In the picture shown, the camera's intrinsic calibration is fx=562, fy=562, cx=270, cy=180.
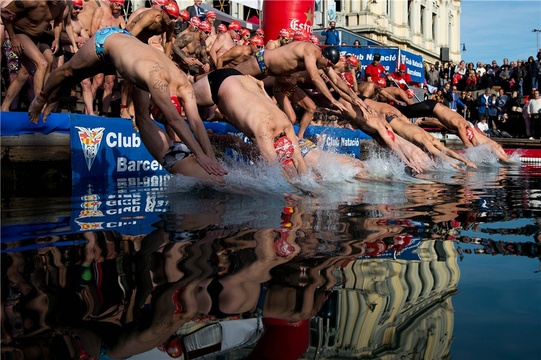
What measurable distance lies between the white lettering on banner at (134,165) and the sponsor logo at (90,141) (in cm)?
47

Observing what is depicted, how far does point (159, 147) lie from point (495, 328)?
4488 mm

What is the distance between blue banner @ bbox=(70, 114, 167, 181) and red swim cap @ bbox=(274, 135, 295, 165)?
272 centimetres

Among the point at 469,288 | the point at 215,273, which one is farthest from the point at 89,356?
the point at 469,288

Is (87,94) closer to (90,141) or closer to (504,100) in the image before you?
(90,141)

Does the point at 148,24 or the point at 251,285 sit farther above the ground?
the point at 148,24

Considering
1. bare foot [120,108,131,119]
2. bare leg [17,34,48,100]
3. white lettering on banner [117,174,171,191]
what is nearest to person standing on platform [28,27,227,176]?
white lettering on banner [117,174,171,191]

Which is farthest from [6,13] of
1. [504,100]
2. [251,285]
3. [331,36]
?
[504,100]

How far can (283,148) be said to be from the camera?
5.36 meters

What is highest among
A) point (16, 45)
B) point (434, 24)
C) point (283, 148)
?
point (434, 24)

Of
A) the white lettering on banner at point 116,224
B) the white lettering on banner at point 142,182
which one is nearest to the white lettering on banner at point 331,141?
the white lettering on banner at point 142,182

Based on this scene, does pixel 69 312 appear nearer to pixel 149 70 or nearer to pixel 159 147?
pixel 149 70

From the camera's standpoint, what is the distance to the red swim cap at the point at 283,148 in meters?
5.35

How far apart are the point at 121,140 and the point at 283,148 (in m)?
2.90

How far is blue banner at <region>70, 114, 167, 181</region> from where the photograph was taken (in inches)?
265
